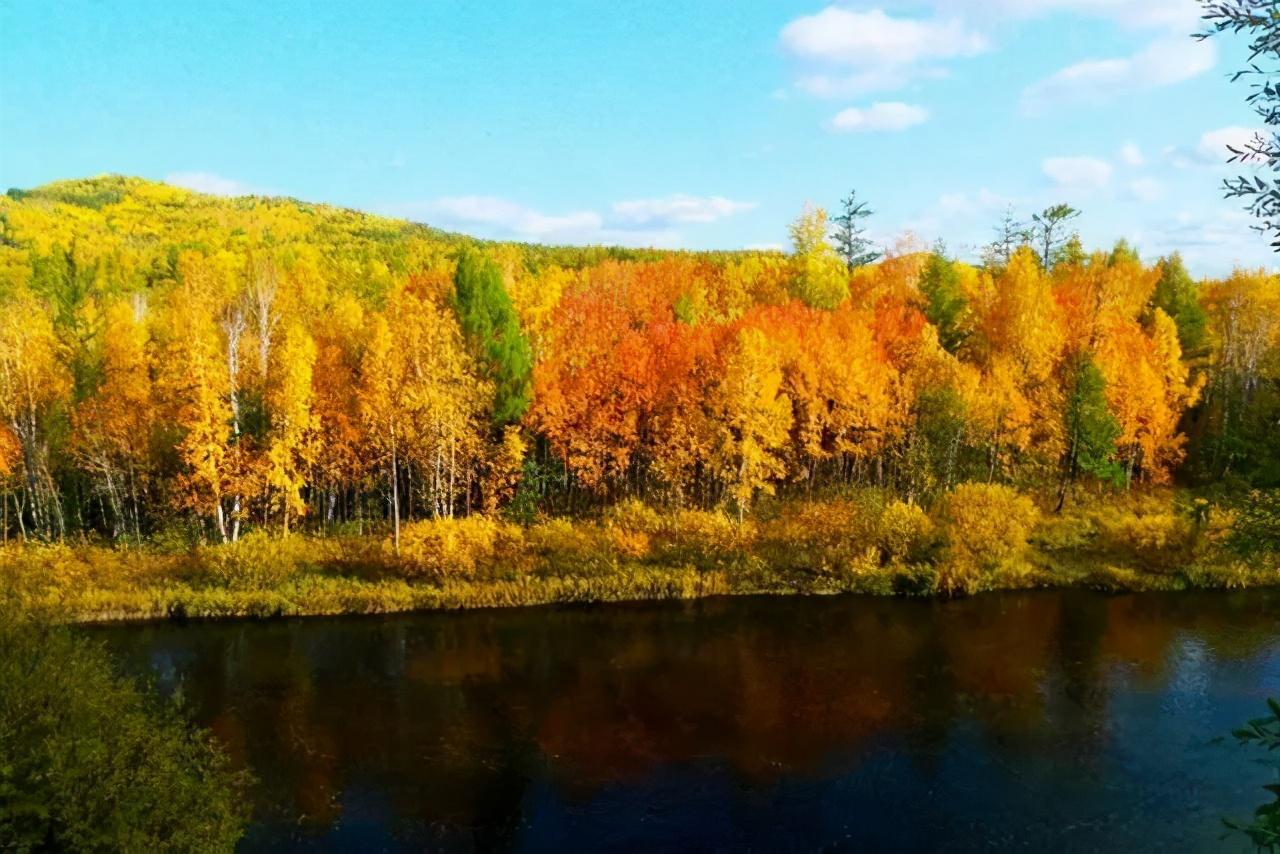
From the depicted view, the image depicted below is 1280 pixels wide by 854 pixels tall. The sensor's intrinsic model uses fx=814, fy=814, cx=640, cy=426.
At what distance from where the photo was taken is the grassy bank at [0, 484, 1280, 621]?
103 feet

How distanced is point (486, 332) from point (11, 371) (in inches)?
775

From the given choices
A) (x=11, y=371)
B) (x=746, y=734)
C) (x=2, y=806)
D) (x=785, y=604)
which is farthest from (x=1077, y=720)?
(x=11, y=371)

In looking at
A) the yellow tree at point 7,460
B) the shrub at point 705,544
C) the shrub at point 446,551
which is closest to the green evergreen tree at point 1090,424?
the shrub at point 705,544

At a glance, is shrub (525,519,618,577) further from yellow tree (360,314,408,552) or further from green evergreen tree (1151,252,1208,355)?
green evergreen tree (1151,252,1208,355)

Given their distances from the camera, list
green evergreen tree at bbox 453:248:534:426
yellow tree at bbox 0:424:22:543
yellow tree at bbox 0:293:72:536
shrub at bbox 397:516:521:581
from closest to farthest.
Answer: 1. shrub at bbox 397:516:521:581
2. yellow tree at bbox 0:293:72:536
3. yellow tree at bbox 0:424:22:543
4. green evergreen tree at bbox 453:248:534:426

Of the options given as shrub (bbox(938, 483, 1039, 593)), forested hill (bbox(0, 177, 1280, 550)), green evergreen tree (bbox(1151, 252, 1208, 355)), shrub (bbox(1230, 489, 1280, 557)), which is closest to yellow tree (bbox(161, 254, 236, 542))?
forested hill (bbox(0, 177, 1280, 550))

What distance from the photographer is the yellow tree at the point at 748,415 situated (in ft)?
114

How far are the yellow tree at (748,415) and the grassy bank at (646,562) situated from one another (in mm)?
2205

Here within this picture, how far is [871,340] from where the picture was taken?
4028 centimetres

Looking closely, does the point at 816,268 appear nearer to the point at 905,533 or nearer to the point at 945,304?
the point at 945,304

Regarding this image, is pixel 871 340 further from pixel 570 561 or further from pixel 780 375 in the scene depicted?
pixel 570 561

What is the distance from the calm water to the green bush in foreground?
429 centimetres

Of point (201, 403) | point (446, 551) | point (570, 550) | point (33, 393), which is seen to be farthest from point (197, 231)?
point (570, 550)

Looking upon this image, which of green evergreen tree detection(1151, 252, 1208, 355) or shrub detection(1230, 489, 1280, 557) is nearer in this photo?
shrub detection(1230, 489, 1280, 557)
